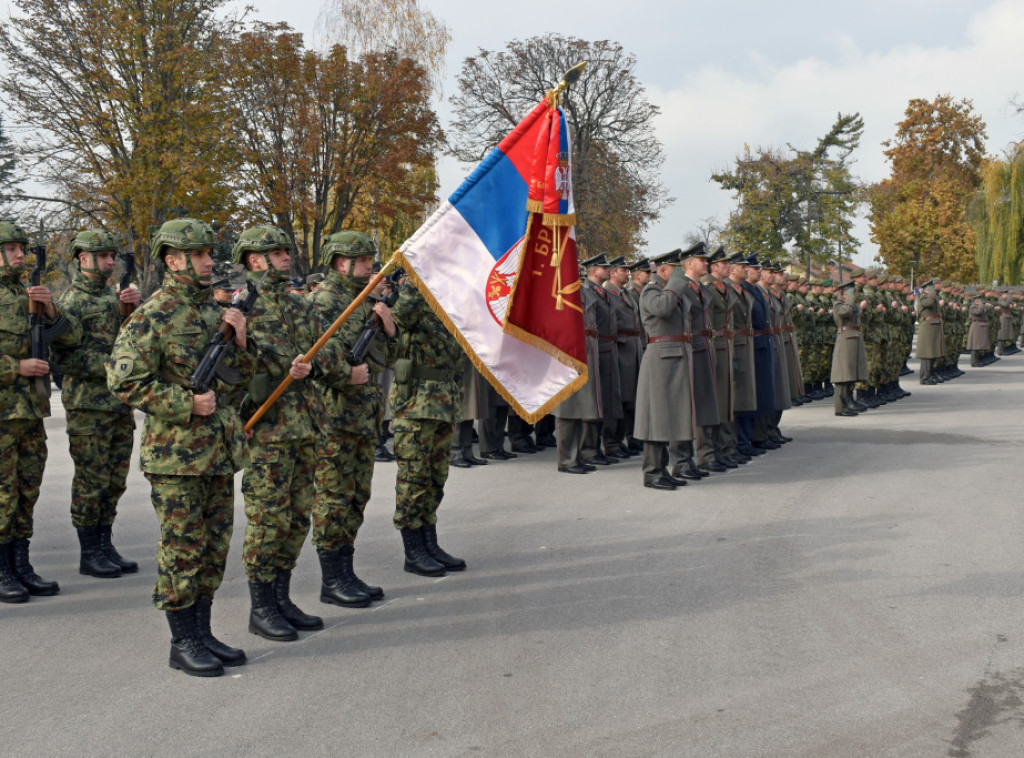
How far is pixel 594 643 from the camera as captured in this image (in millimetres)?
5359

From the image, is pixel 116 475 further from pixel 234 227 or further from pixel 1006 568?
pixel 234 227

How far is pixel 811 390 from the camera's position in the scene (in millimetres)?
19766

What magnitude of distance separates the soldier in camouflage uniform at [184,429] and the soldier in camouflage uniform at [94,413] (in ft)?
6.55

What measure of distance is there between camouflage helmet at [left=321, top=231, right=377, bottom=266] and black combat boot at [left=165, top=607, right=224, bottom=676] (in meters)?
2.15

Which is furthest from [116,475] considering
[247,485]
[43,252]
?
[247,485]

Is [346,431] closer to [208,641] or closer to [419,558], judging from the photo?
[419,558]

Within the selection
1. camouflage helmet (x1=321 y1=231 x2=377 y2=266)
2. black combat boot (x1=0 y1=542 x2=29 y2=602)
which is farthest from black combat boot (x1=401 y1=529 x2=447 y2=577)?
black combat boot (x1=0 y1=542 x2=29 y2=602)

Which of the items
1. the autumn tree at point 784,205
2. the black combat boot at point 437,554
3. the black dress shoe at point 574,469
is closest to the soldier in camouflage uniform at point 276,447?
the black combat boot at point 437,554

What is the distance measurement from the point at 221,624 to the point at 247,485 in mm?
841

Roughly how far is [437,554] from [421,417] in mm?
937

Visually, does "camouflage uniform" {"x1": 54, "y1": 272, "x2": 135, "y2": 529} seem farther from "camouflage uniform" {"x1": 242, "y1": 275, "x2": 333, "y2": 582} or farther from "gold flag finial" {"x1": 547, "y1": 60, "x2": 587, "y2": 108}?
"gold flag finial" {"x1": 547, "y1": 60, "x2": 587, "y2": 108}

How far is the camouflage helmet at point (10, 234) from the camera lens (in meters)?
6.33

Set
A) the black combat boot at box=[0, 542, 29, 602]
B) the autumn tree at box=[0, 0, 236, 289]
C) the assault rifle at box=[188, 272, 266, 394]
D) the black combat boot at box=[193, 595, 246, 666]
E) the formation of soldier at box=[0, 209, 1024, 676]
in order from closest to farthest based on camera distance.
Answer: the assault rifle at box=[188, 272, 266, 394] → the formation of soldier at box=[0, 209, 1024, 676] → the black combat boot at box=[193, 595, 246, 666] → the black combat boot at box=[0, 542, 29, 602] → the autumn tree at box=[0, 0, 236, 289]

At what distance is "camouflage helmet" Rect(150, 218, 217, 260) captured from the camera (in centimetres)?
490
